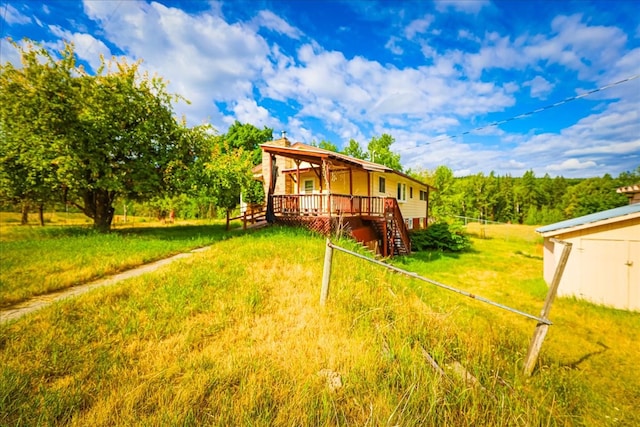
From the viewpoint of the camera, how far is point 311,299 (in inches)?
189

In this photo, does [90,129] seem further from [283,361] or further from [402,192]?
[402,192]

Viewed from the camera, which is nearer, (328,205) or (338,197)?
(328,205)

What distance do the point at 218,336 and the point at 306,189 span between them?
14.5 meters

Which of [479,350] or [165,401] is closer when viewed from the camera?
[165,401]

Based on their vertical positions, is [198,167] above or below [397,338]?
above

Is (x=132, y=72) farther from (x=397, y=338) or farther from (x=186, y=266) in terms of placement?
(x=397, y=338)

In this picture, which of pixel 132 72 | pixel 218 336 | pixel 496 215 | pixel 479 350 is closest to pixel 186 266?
pixel 218 336

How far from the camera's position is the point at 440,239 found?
18.1m

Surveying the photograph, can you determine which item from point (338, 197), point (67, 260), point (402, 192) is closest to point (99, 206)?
point (67, 260)

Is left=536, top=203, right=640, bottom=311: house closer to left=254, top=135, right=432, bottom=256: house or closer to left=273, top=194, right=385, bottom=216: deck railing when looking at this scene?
left=254, top=135, right=432, bottom=256: house

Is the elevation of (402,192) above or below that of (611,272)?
above

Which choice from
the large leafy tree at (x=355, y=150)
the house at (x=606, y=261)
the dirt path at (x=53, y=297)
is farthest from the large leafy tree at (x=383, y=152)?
the dirt path at (x=53, y=297)

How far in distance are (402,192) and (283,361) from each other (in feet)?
64.8

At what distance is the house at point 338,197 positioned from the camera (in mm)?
11781
